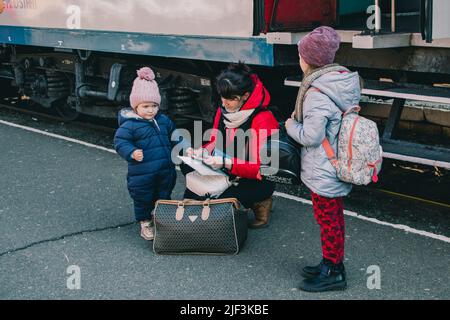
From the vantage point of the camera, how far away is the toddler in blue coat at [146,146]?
5039 mm

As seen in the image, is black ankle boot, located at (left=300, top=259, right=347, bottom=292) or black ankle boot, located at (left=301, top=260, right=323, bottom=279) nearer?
black ankle boot, located at (left=300, top=259, right=347, bottom=292)

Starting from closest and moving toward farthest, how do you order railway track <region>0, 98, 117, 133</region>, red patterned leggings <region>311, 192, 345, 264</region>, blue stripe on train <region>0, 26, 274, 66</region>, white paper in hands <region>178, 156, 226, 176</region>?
red patterned leggings <region>311, 192, 345, 264</region> < white paper in hands <region>178, 156, 226, 176</region> < blue stripe on train <region>0, 26, 274, 66</region> < railway track <region>0, 98, 117, 133</region>

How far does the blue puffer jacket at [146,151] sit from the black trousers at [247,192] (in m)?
0.22

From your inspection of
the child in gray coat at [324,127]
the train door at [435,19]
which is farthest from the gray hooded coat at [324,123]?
the train door at [435,19]

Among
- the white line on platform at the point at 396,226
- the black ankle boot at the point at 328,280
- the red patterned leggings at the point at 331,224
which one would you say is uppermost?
the red patterned leggings at the point at 331,224

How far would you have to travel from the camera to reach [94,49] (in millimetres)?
8008

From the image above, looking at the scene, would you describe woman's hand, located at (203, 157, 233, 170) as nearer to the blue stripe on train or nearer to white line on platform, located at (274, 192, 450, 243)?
white line on platform, located at (274, 192, 450, 243)

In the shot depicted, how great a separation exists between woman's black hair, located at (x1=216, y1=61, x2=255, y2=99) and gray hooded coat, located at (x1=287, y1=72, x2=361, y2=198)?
0.68 meters

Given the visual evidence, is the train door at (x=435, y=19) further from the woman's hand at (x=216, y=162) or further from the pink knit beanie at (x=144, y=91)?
the pink knit beanie at (x=144, y=91)

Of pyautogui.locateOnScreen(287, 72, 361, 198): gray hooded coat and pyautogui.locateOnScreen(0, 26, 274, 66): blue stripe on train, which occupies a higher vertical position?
pyautogui.locateOnScreen(0, 26, 274, 66): blue stripe on train

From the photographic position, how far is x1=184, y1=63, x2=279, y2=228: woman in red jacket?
16.0 ft

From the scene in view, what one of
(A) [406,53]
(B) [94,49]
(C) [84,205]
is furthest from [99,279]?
(B) [94,49]

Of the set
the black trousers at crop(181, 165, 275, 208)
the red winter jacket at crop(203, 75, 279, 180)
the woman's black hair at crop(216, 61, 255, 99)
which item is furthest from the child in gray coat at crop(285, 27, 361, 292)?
the black trousers at crop(181, 165, 275, 208)
